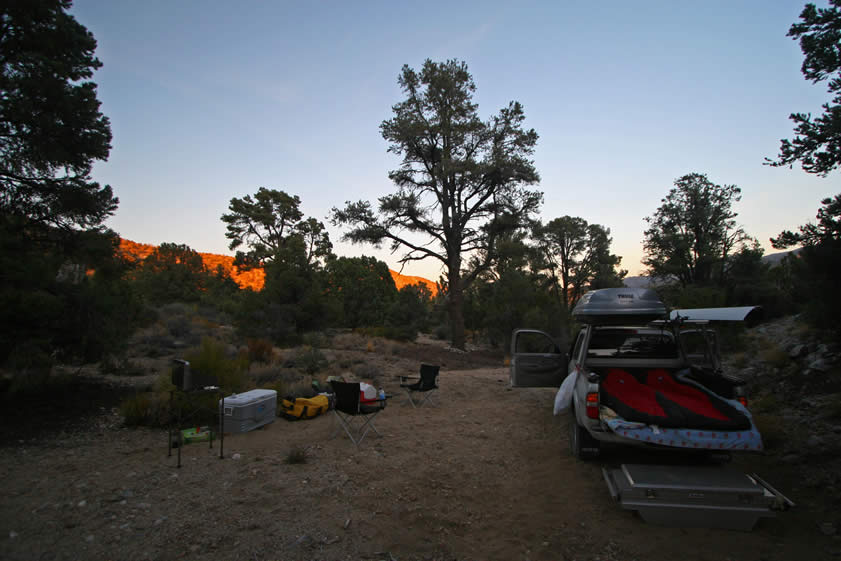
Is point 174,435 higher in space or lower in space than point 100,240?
lower

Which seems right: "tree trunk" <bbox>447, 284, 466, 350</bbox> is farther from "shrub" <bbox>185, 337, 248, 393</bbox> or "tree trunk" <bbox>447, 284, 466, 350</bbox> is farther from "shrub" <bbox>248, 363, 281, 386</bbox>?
"shrub" <bbox>185, 337, 248, 393</bbox>

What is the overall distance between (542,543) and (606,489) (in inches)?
50.9

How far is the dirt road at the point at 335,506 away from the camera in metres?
3.01

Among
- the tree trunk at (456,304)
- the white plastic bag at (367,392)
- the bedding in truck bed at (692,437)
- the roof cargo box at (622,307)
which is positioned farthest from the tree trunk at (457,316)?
the bedding in truck bed at (692,437)

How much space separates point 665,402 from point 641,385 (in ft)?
2.17

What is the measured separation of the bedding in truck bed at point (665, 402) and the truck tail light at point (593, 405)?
0.21 meters

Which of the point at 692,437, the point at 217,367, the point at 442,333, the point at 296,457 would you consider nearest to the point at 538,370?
the point at 692,437

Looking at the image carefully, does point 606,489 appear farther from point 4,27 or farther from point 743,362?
point 4,27

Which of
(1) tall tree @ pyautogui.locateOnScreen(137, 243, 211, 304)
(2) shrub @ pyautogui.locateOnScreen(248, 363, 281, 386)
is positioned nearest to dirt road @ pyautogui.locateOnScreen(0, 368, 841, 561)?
(2) shrub @ pyautogui.locateOnScreen(248, 363, 281, 386)

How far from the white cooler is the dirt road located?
0.24m

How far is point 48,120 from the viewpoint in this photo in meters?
6.24

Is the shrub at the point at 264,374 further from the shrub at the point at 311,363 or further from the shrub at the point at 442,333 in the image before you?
the shrub at the point at 442,333

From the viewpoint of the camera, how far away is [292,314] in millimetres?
16531

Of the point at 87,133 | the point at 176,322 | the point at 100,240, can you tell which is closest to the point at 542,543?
Result: the point at 100,240
